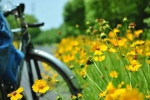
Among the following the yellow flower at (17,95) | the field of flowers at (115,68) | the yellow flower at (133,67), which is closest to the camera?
the field of flowers at (115,68)

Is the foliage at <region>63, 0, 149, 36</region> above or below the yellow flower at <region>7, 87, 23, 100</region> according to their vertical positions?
above

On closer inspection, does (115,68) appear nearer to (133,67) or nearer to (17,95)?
(133,67)

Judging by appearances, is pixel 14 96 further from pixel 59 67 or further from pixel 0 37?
pixel 59 67

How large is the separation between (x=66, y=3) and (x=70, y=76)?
35940mm

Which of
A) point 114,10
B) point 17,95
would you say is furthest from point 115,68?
point 114,10

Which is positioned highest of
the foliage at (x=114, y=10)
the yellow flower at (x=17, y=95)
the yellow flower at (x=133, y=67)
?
the foliage at (x=114, y=10)

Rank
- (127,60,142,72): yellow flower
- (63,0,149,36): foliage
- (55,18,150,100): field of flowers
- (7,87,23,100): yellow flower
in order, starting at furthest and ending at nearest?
(63,0,149,36): foliage < (127,60,142,72): yellow flower < (7,87,23,100): yellow flower < (55,18,150,100): field of flowers

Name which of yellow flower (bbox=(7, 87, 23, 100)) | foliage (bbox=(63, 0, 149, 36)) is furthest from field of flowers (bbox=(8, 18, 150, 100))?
foliage (bbox=(63, 0, 149, 36))

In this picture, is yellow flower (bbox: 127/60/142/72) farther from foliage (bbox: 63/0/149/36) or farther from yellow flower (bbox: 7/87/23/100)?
foliage (bbox: 63/0/149/36)

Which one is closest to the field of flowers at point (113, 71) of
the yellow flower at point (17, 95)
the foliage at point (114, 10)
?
the yellow flower at point (17, 95)

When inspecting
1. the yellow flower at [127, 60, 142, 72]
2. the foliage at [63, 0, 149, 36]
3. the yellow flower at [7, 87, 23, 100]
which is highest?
the foliage at [63, 0, 149, 36]

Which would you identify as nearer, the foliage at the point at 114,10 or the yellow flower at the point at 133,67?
the yellow flower at the point at 133,67

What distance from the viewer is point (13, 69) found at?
9.75 ft

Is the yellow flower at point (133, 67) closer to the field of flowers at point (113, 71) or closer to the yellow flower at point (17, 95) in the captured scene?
the field of flowers at point (113, 71)
